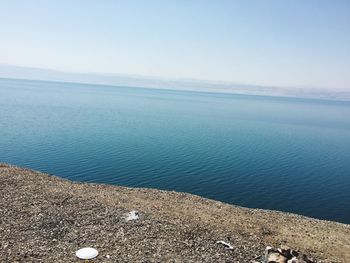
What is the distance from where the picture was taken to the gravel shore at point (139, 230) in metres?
23.0

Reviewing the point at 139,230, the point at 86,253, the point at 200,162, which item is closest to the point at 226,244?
the point at 139,230

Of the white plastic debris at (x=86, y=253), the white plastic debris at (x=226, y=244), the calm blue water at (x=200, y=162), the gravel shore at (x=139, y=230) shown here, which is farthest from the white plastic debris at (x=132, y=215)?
the calm blue water at (x=200, y=162)

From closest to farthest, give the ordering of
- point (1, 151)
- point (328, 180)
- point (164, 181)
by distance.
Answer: point (164, 181) < point (328, 180) < point (1, 151)

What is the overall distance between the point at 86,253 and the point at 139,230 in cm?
495

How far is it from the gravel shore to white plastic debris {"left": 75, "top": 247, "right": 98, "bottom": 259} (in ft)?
1.19

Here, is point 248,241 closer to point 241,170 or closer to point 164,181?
point 164,181

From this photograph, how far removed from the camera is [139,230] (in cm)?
2592

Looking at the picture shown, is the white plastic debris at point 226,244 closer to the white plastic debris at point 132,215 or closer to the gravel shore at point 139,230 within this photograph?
the gravel shore at point 139,230

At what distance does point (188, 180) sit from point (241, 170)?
12.4 metres

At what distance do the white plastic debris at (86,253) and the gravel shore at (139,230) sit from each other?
363 millimetres

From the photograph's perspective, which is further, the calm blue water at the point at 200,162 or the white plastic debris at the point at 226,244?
the calm blue water at the point at 200,162

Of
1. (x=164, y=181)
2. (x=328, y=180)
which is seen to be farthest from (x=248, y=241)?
(x=328, y=180)

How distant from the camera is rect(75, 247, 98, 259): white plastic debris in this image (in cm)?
2184

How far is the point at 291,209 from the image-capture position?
153 feet
